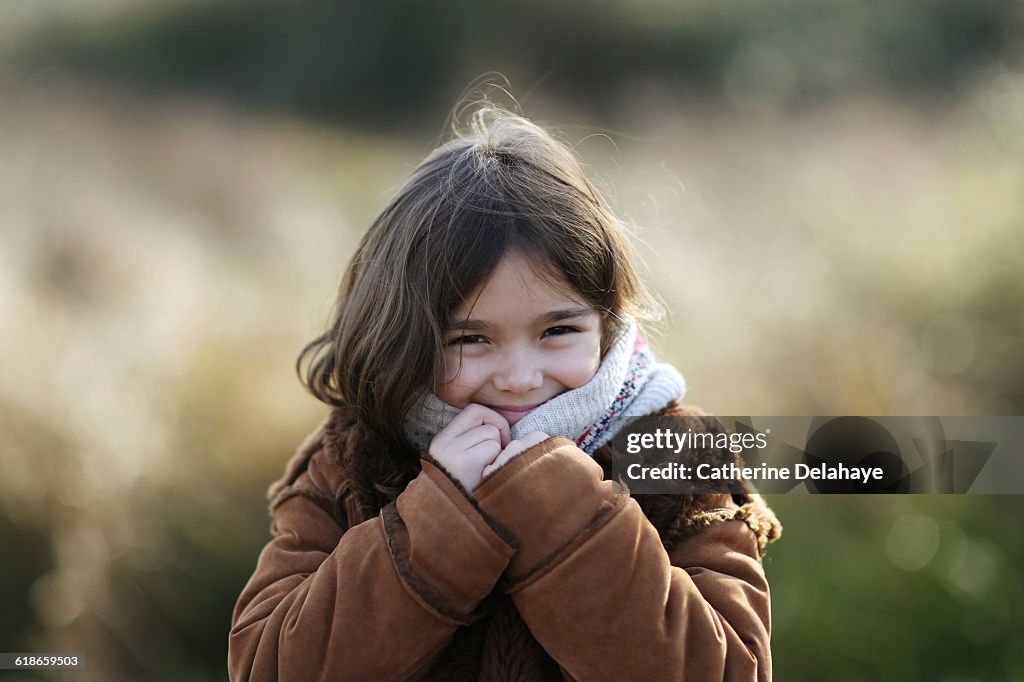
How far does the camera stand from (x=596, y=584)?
148cm

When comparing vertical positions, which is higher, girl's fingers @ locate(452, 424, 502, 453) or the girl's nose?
the girl's nose

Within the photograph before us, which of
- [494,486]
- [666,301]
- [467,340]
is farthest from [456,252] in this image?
[666,301]

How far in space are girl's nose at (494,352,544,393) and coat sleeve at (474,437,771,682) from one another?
0.13m

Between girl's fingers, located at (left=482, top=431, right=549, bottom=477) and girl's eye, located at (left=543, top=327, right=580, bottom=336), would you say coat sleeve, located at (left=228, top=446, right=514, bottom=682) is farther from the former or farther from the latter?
girl's eye, located at (left=543, top=327, right=580, bottom=336)

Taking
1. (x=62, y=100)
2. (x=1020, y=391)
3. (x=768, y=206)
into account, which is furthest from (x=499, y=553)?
(x=62, y=100)

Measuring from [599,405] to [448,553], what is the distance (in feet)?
1.33

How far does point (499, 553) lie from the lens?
1.49 meters

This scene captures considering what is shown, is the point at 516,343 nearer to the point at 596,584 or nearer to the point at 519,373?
the point at 519,373

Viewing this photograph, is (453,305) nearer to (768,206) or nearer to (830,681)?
(830,681)

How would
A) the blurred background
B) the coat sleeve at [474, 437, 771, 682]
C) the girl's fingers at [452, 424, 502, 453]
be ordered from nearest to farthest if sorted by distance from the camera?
the coat sleeve at [474, 437, 771, 682] → the girl's fingers at [452, 424, 502, 453] → the blurred background

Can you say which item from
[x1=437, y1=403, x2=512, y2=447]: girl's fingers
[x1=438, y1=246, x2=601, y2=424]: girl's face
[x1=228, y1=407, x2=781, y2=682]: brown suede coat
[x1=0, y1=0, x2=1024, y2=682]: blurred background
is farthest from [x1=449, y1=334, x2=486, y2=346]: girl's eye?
[x1=0, y1=0, x2=1024, y2=682]: blurred background

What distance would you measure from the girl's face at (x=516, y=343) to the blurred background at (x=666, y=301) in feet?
1.53

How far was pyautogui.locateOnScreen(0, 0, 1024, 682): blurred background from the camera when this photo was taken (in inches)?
130

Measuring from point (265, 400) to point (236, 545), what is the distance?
59 cm
